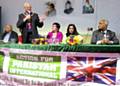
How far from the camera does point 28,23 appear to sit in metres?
5.92

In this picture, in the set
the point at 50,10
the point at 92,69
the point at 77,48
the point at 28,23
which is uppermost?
the point at 50,10

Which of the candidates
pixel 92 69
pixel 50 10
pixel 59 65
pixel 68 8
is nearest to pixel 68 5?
pixel 68 8

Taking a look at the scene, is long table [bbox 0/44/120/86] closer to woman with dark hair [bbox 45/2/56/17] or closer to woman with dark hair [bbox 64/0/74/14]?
woman with dark hair [bbox 64/0/74/14]

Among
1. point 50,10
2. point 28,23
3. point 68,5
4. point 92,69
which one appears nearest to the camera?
point 92,69

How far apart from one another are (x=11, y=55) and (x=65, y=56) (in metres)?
0.77

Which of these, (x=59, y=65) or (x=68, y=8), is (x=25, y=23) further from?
(x=68, y=8)

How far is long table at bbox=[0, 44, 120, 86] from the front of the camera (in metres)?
3.95

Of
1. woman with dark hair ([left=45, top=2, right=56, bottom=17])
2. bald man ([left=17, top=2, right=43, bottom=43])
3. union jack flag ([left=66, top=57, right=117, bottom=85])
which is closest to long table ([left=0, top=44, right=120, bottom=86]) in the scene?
union jack flag ([left=66, top=57, right=117, bottom=85])

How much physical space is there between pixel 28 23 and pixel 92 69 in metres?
2.17

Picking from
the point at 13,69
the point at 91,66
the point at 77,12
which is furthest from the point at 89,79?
the point at 77,12

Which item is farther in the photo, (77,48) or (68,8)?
(68,8)

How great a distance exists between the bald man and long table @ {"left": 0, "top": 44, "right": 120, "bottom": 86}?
4.15 ft

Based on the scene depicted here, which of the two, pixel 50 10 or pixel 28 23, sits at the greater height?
pixel 50 10

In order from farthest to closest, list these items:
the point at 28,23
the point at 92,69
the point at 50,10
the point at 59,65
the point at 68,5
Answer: the point at 50,10 → the point at 68,5 → the point at 28,23 → the point at 59,65 → the point at 92,69
